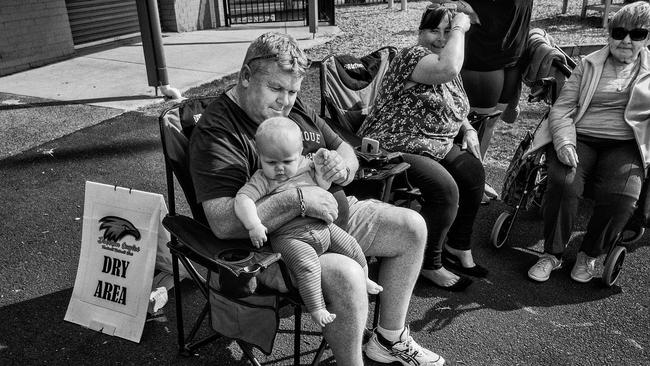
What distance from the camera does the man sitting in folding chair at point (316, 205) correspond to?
86.4 inches

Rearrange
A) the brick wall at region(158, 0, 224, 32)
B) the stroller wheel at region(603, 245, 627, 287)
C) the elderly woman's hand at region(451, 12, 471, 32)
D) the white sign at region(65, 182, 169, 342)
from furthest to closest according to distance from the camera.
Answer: the brick wall at region(158, 0, 224, 32) < the stroller wheel at region(603, 245, 627, 287) < the elderly woman's hand at region(451, 12, 471, 32) < the white sign at region(65, 182, 169, 342)

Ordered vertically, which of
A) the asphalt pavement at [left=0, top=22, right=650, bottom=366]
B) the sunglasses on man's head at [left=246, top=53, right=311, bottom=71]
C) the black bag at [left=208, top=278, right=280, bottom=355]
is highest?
the sunglasses on man's head at [left=246, top=53, right=311, bottom=71]

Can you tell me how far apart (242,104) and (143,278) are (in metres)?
0.97

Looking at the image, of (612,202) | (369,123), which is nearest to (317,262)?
(369,123)

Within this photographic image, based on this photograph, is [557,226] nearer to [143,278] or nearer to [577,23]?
[143,278]

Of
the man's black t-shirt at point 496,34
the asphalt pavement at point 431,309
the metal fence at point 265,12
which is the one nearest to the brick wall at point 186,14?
the metal fence at point 265,12

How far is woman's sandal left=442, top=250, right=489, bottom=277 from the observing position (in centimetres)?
336

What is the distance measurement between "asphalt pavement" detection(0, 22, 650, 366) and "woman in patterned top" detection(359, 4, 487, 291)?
1.05 feet

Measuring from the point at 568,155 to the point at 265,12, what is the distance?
9.64 metres

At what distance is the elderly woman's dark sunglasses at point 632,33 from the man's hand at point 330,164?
1.88 metres

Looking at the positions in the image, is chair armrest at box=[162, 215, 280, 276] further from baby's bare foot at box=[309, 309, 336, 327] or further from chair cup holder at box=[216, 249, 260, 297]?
baby's bare foot at box=[309, 309, 336, 327]

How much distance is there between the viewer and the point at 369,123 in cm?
332

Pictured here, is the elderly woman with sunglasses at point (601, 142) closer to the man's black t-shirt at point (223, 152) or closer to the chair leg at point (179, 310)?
the man's black t-shirt at point (223, 152)

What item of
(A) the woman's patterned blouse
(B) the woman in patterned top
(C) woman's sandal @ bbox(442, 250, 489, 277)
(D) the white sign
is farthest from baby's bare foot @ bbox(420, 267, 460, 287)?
(D) the white sign
